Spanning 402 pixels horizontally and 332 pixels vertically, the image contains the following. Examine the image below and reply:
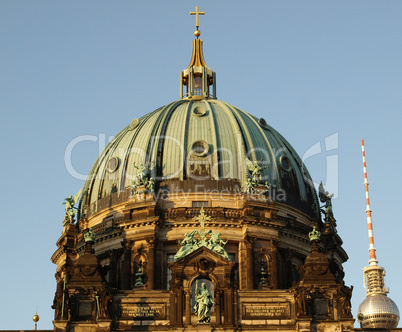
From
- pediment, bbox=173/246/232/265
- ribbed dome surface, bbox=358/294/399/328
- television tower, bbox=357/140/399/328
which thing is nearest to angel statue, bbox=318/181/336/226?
pediment, bbox=173/246/232/265

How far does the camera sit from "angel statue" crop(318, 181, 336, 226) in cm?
8329

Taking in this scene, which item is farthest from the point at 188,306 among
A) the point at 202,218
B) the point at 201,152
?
the point at 201,152

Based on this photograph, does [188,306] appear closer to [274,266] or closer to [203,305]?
[203,305]

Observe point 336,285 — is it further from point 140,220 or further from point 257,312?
point 140,220

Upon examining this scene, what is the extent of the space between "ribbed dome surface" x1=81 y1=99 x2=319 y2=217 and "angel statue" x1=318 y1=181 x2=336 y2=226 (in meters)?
0.95

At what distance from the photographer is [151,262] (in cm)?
7300

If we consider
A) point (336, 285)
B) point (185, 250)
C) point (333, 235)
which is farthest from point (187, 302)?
point (333, 235)

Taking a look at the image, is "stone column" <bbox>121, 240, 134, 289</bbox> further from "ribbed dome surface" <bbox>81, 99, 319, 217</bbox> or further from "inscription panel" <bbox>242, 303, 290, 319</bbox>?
"inscription panel" <bbox>242, 303, 290, 319</bbox>

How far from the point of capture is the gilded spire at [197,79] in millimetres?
92856

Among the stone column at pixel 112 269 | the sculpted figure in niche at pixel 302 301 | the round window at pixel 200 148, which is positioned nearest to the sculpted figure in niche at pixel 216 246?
the sculpted figure in niche at pixel 302 301

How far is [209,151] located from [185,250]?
1746 centimetres

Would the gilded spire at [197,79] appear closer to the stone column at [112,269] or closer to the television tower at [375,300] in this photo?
the stone column at [112,269]

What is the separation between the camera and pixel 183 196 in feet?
254

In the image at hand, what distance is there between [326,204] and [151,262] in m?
20.1
